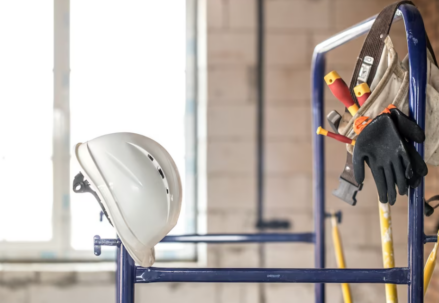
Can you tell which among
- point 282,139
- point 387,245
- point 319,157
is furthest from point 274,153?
point 387,245

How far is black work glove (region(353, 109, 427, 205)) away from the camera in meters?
0.87

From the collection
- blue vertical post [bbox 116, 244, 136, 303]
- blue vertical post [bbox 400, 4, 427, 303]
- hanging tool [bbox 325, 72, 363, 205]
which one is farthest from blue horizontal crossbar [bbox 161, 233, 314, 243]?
blue vertical post [bbox 400, 4, 427, 303]

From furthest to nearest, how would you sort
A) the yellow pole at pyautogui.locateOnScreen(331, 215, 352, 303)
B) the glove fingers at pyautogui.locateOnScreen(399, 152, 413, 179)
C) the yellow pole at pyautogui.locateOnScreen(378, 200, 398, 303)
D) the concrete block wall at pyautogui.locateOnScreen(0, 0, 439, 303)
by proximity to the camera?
the concrete block wall at pyautogui.locateOnScreen(0, 0, 439, 303) < the yellow pole at pyautogui.locateOnScreen(331, 215, 352, 303) < the yellow pole at pyautogui.locateOnScreen(378, 200, 398, 303) < the glove fingers at pyautogui.locateOnScreen(399, 152, 413, 179)

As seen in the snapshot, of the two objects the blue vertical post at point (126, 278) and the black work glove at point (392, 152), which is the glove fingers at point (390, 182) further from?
the blue vertical post at point (126, 278)

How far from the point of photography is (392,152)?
87 cm

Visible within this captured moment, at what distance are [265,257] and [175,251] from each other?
1.63 feet

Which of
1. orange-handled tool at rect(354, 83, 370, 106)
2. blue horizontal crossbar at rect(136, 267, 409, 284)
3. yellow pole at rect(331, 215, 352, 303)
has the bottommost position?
yellow pole at rect(331, 215, 352, 303)

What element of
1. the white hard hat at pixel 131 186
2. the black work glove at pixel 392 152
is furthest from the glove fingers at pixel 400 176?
the white hard hat at pixel 131 186

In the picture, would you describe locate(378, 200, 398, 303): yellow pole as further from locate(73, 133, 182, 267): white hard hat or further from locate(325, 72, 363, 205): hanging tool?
locate(73, 133, 182, 267): white hard hat

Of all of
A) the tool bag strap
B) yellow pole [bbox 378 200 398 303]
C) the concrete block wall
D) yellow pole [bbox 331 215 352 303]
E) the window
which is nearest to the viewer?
the tool bag strap

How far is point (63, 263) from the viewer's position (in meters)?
2.41

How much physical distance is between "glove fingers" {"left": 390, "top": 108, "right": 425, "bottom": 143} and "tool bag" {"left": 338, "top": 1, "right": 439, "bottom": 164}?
13 cm

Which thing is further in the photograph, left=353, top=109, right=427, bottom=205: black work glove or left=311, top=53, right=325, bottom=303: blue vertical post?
left=311, top=53, right=325, bottom=303: blue vertical post

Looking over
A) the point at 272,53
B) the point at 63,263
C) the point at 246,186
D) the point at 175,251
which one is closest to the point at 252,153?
the point at 246,186
